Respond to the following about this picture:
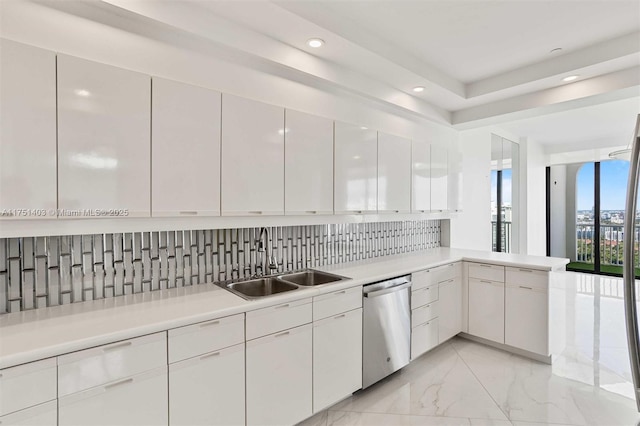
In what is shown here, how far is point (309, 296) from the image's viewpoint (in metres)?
2.14

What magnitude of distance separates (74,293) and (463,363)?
329 centimetres

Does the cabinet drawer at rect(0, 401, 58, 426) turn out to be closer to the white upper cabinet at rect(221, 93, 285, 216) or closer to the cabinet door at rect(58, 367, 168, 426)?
the cabinet door at rect(58, 367, 168, 426)

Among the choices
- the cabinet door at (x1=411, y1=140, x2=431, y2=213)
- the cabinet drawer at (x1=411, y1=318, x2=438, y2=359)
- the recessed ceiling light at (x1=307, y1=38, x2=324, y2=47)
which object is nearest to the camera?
the recessed ceiling light at (x1=307, y1=38, x2=324, y2=47)

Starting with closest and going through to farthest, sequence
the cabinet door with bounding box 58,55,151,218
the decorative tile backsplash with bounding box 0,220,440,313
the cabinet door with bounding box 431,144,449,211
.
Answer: the cabinet door with bounding box 58,55,151,218 < the decorative tile backsplash with bounding box 0,220,440,313 < the cabinet door with bounding box 431,144,449,211

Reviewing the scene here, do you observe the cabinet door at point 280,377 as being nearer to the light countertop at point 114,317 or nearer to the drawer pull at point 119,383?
the light countertop at point 114,317

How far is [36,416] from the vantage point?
1.26 metres

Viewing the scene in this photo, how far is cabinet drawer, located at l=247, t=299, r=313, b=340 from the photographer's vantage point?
1.87 meters

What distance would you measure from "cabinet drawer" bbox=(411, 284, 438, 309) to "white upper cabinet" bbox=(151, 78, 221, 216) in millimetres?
1999

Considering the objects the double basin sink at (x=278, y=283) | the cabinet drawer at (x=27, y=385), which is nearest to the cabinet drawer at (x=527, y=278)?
the double basin sink at (x=278, y=283)

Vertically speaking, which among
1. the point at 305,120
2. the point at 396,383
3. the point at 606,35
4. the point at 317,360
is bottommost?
the point at 396,383

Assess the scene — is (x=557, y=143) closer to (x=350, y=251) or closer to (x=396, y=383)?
(x=350, y=251)

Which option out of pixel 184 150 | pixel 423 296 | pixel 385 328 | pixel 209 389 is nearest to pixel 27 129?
pixel 184 150

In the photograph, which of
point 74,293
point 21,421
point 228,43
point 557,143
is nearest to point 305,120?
point 228,43

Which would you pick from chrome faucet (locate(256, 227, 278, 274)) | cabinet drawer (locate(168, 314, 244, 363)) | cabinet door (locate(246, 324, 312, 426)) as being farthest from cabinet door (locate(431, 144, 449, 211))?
cabinet drawer (locate(168, 314, 244, 363))
